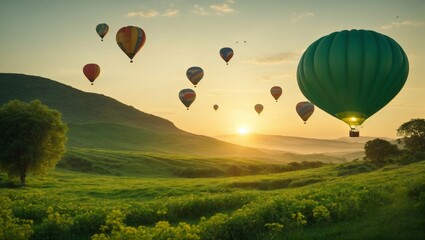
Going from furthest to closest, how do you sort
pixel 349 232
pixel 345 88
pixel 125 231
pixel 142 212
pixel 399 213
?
1. pixel 345 88
2. pixel 142 212
3. pixel 399 213
4. pixel 349 232
5. pixel 125 231

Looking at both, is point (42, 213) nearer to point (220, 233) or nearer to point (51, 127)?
point (220, 233)

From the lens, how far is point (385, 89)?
113 feet

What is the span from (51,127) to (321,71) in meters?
44.4

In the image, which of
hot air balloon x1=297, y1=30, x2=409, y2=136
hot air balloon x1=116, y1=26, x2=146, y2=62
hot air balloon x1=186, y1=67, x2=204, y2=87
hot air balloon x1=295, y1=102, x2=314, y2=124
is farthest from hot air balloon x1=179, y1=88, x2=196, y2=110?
hot air balloon x1=297, y1=30, x2=409, y2=136

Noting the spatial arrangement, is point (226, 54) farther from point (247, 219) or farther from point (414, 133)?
point (247, 219)

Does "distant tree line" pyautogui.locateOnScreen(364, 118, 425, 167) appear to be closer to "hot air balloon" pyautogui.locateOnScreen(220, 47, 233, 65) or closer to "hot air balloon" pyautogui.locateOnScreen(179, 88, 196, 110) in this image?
"hot air balloon" pyautogui.locateOnScreen(220, 47, 233, 65)

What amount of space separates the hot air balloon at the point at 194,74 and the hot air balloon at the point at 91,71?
19767 millimetres

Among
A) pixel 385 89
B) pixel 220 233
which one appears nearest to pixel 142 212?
pixel 220 233

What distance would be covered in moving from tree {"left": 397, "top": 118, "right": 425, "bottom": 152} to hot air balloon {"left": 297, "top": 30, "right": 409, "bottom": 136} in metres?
49.8

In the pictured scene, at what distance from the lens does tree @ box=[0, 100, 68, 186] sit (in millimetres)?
61688

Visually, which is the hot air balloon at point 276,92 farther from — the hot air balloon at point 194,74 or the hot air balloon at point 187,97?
the hot air balloon at point 187,97

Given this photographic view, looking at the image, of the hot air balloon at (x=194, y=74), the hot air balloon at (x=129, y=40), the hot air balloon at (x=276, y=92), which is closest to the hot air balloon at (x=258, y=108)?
the hot air balloon at (x=276, y=92)

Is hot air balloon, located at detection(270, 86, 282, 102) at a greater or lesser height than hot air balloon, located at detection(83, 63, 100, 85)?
lesser

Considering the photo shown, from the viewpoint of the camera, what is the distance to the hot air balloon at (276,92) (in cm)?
8350
